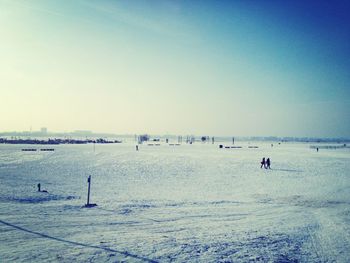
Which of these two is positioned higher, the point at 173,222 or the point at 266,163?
the point at 266,163

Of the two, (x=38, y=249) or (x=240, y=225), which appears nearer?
(x=38, y=249)

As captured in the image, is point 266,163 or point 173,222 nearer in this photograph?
point 173,222

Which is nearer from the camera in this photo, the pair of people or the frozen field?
the frozen field

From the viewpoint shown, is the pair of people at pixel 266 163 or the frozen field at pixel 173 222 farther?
the pair of people at pixel 266 163

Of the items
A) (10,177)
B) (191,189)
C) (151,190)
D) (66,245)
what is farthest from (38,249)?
(10,177)

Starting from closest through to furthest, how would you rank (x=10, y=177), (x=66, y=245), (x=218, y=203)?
(x=66, y=245), (x=218, y=203), (x=10, y=177)

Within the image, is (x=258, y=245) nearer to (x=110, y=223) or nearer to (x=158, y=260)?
(x=158, y=260)

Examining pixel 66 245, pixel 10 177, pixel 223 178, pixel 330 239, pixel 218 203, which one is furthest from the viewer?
pixel 223 178

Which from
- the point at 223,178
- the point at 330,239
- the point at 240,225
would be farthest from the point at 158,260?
the point at 223,178

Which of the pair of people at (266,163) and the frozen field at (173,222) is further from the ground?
the pair of people at (266,163)

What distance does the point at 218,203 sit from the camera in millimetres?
14844

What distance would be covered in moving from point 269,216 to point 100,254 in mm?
7632

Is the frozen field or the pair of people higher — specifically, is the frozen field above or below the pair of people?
below

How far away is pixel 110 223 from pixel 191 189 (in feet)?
28.7
